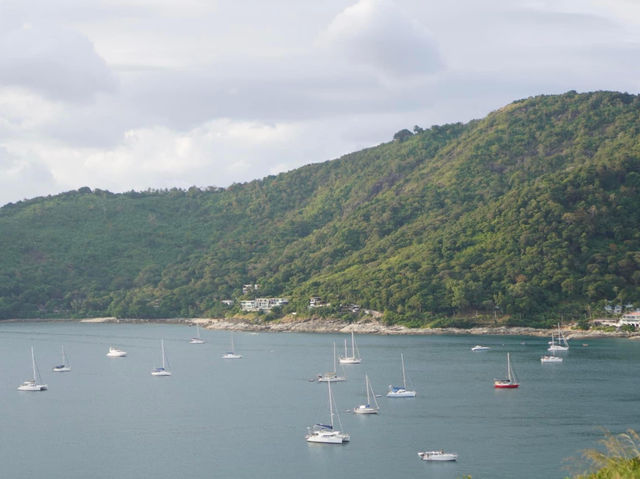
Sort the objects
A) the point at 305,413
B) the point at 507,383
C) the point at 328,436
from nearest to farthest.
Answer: the point at 328,436 → the point at 305,413 → the point at 507,383

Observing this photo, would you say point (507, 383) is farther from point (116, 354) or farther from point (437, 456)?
point (116, 354)

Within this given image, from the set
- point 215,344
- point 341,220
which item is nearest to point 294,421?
point 215,344

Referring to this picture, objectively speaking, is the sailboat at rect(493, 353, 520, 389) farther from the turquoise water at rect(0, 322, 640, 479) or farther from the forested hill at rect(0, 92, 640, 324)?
the forested hill at rect(0, 92, 640, 324)

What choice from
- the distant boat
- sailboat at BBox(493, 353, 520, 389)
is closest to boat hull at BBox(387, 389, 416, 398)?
sailboat at BBox(493, 353, 520, 389)

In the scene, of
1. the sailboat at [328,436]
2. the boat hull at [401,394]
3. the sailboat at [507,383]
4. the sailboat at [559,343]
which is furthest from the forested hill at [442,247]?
the sailboat at [328,436]

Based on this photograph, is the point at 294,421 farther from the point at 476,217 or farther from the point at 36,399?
the point at 476,217

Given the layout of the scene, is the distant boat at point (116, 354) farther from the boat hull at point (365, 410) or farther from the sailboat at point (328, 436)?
the sailboat at point (328, 436)

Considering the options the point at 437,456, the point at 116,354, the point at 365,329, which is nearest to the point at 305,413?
the point at 437,456
